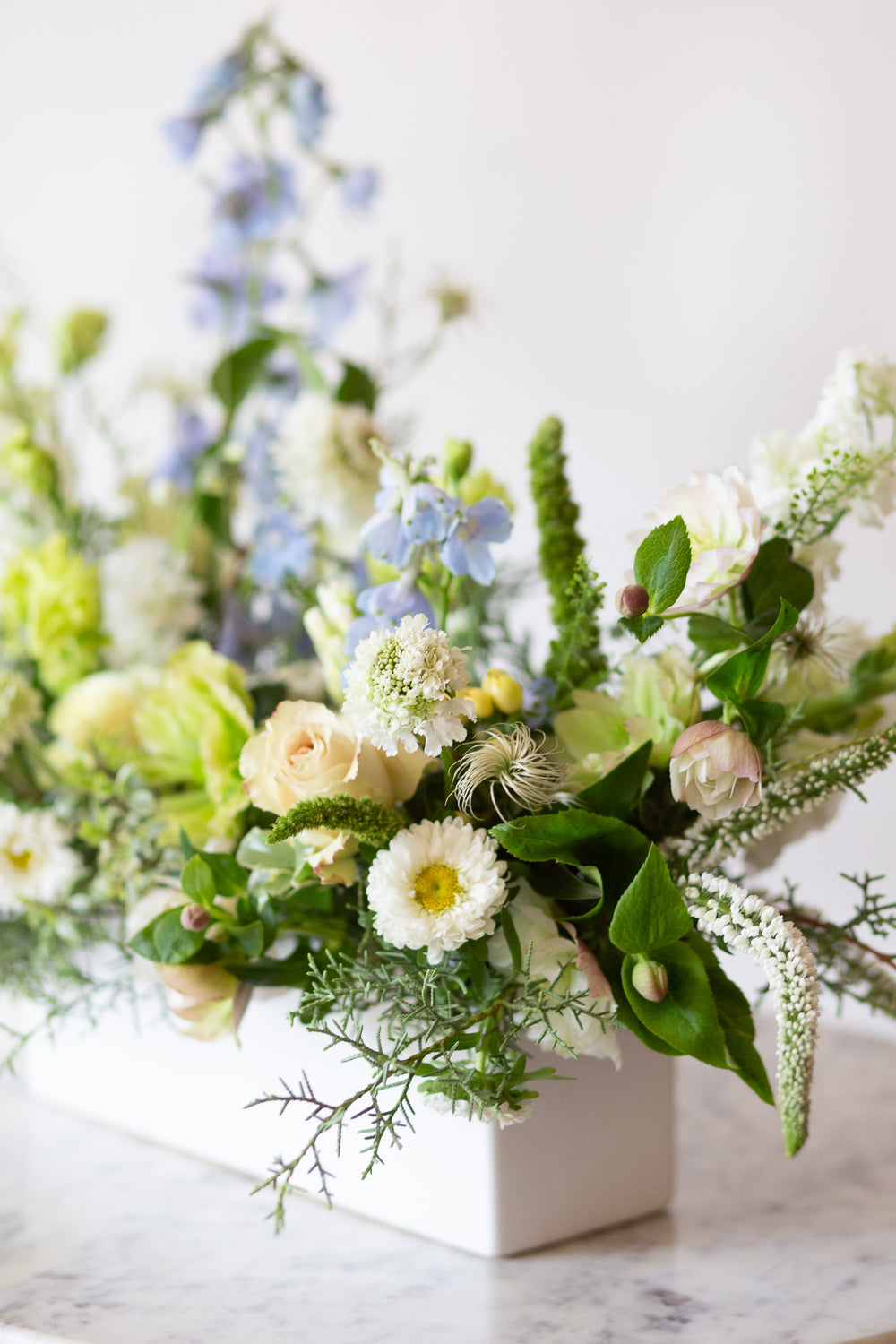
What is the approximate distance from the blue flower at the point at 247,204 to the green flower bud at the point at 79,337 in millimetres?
129

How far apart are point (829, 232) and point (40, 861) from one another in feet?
2.65

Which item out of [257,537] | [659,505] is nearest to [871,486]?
[659,505]

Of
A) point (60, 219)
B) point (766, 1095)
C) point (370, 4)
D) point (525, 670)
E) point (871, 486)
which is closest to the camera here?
point (766, 1095)

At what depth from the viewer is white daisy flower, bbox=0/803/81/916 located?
74 cm

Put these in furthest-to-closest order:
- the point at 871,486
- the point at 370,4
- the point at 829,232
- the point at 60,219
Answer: the point at 60,219 < the point at 370,4 < the point at 829,232 < the point at 871,486

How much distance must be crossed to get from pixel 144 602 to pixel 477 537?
39 centimetres

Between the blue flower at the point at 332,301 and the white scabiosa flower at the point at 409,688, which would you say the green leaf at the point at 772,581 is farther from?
the blue flower at the point at 332,301

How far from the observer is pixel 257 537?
926mm

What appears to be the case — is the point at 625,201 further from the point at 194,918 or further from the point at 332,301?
the point at 194,918

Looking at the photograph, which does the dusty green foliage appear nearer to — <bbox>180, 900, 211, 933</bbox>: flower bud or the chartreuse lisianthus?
<bbox>180, 900, 211, 933</bbox>: flower bud

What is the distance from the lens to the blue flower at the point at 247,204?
991 millimetres

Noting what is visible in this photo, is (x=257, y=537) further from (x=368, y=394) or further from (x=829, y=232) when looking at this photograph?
(x=829, y=232)

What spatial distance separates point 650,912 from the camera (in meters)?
0.48

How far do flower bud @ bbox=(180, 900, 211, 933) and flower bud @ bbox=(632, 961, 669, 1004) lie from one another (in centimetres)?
21
